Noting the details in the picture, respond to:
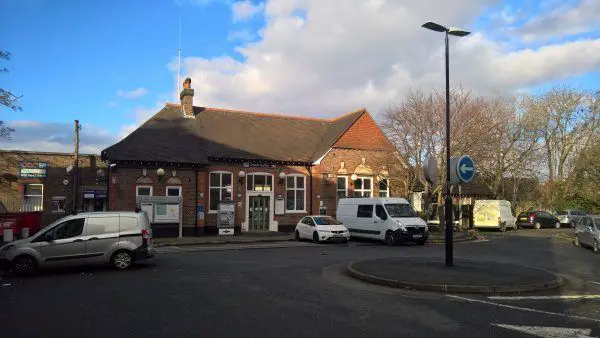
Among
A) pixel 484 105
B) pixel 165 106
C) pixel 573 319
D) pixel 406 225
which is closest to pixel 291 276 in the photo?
pixel 573 319

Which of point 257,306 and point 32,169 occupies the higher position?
point 32,169

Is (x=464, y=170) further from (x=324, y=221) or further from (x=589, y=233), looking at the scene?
(x=324, y=221)

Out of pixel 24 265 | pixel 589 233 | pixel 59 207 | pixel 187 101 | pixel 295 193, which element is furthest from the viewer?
pixel 59 207

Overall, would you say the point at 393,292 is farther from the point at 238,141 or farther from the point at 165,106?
the point at 165,106

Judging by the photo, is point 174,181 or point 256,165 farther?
point 256,165

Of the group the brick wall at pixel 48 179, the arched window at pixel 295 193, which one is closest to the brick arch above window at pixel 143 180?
the arched window at pixel 295 193

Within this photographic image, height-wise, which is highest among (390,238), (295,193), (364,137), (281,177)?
(364,137)

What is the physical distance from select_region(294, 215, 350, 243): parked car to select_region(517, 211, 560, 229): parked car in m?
23.0

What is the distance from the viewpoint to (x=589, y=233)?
1975 centimetres

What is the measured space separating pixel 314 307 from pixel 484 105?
28612mm

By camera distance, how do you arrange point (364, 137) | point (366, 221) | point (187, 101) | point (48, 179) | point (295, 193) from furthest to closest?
point (48, 179), point (364, 137), point (187, 101), point (295, 193), point (366, 221)

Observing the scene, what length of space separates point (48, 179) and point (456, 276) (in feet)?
112

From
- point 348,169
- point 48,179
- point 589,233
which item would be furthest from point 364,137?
point 48,179

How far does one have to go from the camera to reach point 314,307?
8.23m
